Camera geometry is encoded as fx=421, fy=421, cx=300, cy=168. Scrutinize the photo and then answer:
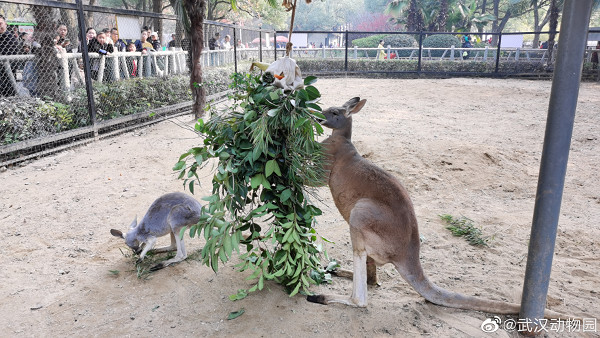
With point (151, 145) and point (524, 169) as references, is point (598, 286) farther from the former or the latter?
point (151, 145)

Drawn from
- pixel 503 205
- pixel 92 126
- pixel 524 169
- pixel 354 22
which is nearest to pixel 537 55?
pixel 524 169

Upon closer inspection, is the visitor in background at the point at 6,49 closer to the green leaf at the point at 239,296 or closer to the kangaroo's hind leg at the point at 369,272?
the green leaf at the point at 239,296

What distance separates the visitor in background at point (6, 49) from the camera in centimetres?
640

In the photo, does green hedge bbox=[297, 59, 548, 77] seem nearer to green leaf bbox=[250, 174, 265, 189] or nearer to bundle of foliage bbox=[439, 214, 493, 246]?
bundle of foliage bbox=[439, 214, 493, 246]

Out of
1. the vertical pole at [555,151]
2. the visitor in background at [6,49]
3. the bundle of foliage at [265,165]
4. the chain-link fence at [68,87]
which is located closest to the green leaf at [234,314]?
the bundle of foliage at [265,165]

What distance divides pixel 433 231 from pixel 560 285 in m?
1.22

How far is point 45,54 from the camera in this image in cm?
718

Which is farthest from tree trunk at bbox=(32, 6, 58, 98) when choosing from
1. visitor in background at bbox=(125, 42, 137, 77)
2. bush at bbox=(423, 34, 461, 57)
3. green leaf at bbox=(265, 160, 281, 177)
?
bush at bbox=(423, 34, 461, 57)

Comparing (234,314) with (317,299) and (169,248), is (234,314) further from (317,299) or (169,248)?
(169,248)

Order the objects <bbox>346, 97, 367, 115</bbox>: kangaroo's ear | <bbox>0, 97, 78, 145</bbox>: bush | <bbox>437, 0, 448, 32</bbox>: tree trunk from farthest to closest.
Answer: <bbox>437, 0, 448, 32</bbox>: tree trunk → <bbox>0, 97, 78, 145</bbox>: bush → <bbox>346, 97, 367, 115</bbox>: kangaroo's ear

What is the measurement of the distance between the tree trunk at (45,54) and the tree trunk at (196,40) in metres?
2.41

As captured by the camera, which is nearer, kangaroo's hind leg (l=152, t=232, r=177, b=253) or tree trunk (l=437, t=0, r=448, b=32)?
kangaroo's hind leg (l=152, t=232, r=177, b=253)

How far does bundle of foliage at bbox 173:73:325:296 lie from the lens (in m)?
2.54

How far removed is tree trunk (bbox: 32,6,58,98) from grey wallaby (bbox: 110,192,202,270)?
4.91 m
